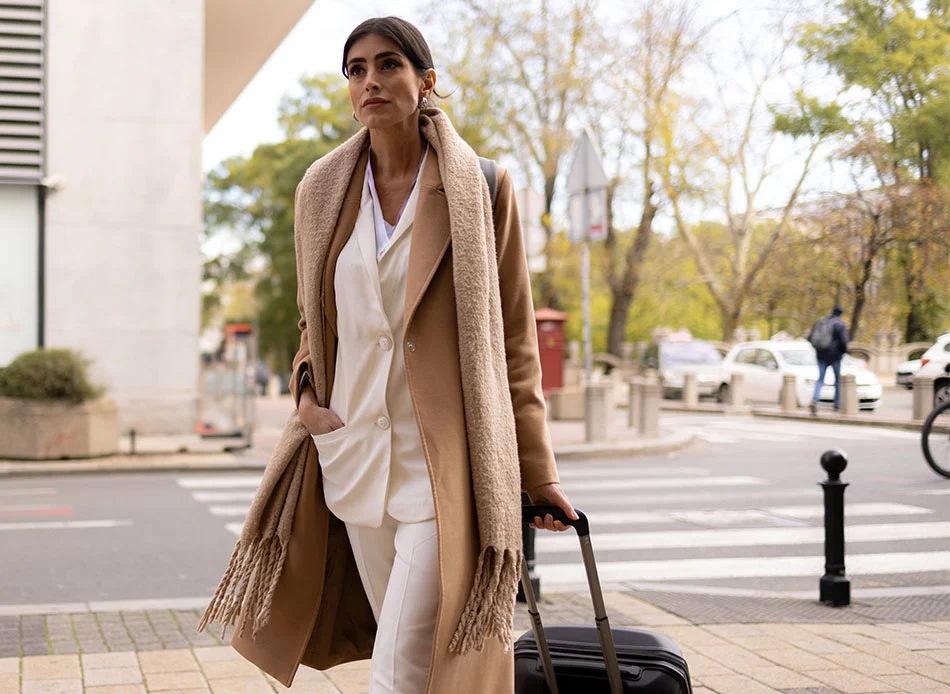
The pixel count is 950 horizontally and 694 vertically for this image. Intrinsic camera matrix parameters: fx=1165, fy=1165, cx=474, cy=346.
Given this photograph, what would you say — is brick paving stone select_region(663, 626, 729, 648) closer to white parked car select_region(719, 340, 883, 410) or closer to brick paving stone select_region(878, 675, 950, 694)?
brick paving stone select_region(878, 675, 950, 694)

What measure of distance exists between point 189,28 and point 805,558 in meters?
13.0

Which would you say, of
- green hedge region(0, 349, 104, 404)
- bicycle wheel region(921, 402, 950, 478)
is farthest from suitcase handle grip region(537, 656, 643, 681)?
green hedge region(0, 349, 104, 404)

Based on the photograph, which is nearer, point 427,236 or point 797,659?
point 427,236

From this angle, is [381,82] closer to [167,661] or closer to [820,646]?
[167,661]

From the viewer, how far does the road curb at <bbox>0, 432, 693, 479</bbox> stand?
12844mm

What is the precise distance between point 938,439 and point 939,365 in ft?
6.13

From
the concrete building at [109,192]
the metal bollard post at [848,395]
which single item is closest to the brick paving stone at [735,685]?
the metal bollard post at [848,395]

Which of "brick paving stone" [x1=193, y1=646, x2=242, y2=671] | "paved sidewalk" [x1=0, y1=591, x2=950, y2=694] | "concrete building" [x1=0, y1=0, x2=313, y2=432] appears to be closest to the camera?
"paved sidewalk" [x1=0, y1=591, x2=950, y2=694]

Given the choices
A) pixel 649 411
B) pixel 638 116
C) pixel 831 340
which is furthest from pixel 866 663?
pixel 638 116

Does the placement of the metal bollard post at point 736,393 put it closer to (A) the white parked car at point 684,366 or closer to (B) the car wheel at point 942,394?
(A) the white parked car at point 684,366

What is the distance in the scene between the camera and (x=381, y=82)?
264 centimetres

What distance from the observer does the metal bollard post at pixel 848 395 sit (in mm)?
8477

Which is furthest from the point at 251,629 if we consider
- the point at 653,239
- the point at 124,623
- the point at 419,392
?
the point at 653,239

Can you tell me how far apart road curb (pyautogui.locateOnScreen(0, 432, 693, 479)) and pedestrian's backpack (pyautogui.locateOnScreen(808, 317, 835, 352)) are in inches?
253
